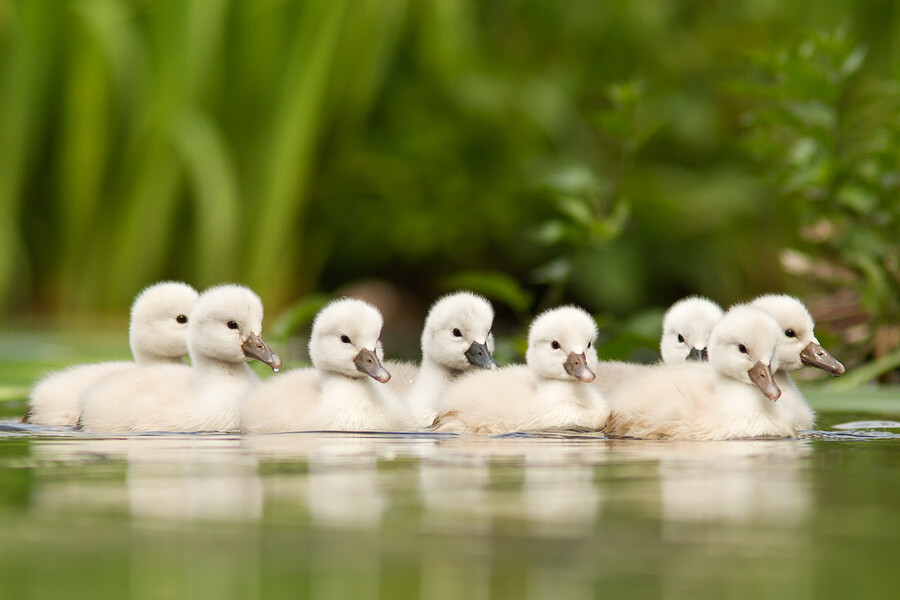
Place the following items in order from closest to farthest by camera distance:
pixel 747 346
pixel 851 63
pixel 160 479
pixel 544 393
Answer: pixel 160 479
pixel 747 346
pixel 544 393
pixel 851 63

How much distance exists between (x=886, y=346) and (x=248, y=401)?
145 inches

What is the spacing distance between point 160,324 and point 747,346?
229cm

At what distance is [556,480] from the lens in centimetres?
368

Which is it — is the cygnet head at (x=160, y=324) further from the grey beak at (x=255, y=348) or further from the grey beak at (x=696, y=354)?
the grey beak at (x=696, y=354)

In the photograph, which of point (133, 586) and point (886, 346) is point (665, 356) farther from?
point (133, 586)

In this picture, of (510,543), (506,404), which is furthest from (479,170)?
(510,543)

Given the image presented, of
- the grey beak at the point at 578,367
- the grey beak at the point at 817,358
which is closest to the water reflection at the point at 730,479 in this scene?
the grey beak at the point at 578,367

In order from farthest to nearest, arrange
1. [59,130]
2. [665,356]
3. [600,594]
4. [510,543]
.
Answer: [59,130] < [665,356] < [510,543] < [600,594]

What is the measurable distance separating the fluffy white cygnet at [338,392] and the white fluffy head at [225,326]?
0.67 ft

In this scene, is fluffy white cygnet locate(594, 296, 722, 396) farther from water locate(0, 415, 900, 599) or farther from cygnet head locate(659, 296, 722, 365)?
water locate(0, 415, 900, 599)

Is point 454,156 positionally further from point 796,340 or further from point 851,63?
point 796,340

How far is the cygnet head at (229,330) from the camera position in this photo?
5422mm

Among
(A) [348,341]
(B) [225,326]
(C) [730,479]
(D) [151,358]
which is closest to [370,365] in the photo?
(A) [348,341]

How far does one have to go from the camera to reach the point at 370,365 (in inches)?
203
